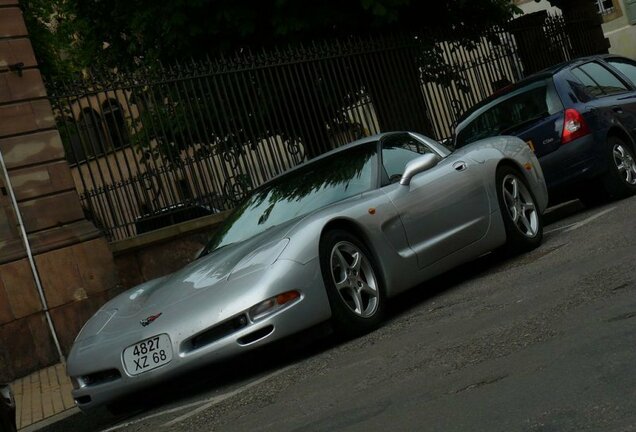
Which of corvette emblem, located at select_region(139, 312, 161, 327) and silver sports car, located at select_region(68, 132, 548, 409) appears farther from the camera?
corvette emblem, located at select_region(139, 312, 161, 327)

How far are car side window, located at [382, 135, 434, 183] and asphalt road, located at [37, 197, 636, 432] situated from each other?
3.32 ft

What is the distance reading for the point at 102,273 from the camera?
13.2 m

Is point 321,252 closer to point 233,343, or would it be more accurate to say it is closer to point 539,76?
point 233,343

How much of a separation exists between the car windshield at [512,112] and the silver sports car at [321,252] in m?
2.33

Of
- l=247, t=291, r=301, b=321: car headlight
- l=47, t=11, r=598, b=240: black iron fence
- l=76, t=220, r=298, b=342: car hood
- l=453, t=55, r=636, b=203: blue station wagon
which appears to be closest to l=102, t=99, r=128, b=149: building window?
l=47, t=11, r=598, b=240: black iron fence

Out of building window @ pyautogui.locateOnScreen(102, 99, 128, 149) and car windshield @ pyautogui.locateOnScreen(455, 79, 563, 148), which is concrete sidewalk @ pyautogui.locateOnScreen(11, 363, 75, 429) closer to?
building window @ pyautogui.locateOnScreen(102, 99, 128, 149)

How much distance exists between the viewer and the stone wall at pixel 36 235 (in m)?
12.5

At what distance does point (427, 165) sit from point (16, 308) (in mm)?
5411

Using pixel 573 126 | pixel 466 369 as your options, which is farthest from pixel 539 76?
pixel 466 369

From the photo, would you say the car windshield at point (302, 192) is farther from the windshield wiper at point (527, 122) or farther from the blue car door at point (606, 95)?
the blue car door at point (606, 95)

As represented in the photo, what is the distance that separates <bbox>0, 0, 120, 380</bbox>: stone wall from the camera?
41.2 ft

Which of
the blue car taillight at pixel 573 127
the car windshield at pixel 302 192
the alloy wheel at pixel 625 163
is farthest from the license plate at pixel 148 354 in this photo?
the alloy wheel at pixel 625 163

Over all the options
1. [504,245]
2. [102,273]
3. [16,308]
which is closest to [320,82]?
[102,273]

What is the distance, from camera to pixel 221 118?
15.3m
